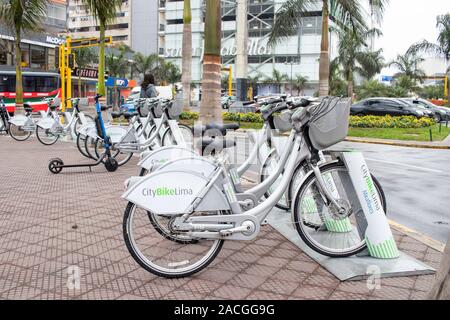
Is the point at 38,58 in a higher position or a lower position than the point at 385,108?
higher

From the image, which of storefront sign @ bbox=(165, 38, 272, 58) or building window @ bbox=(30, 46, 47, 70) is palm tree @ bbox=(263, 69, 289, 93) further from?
building window @ bbox=(30, 46, 47, 70)

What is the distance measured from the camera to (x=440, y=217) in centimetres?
630

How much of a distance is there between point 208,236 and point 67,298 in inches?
41.6

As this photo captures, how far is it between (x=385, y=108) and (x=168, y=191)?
2617 centimetres

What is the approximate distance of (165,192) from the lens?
145 inches

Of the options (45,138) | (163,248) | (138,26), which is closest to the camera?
(163,248)

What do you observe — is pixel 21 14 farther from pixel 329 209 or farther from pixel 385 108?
pixel 385 108

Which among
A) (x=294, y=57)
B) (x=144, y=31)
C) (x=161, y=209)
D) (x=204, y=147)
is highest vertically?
(x=144, y=31)

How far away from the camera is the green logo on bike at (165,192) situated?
367cm

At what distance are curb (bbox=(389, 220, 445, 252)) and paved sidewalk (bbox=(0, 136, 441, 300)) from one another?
4.5 inches

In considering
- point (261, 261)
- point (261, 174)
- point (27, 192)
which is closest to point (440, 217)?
point (261, 174)

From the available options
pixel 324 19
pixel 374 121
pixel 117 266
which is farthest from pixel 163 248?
pixel 374 121

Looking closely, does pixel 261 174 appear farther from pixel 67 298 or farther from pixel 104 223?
pixel 67 298
